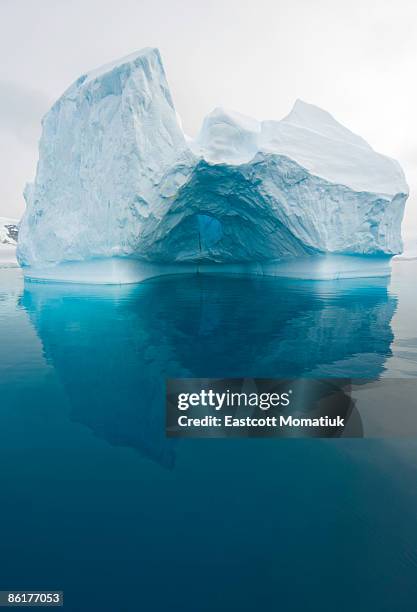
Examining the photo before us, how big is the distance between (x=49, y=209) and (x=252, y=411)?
1764 centimetres

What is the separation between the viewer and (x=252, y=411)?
299 cm

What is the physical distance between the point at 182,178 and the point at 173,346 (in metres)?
9.79

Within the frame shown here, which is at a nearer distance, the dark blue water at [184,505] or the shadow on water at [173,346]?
the dark blue water at [184,505]

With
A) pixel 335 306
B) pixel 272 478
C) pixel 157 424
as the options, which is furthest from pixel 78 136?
pixel 272 478

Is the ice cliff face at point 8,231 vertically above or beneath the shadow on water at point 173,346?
above

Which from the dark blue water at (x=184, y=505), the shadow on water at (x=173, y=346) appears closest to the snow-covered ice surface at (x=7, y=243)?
the shadow on water at (x=173, y=346)

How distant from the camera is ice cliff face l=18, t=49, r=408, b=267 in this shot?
14094 mm

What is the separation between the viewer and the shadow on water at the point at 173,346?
12.6 feet

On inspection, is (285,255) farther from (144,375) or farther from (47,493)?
(47,493)

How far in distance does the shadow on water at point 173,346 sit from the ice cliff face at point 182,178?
204 inches

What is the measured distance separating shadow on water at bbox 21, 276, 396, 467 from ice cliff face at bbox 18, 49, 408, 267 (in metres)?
5.17

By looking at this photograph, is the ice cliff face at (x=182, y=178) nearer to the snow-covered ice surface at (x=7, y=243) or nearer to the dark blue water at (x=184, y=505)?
the dark blue water at (x=184, y=505)

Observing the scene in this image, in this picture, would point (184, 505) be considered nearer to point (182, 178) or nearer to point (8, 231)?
point (182, 178)

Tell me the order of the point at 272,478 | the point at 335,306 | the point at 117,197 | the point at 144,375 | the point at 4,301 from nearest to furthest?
the point at 272,478, the point at 144,375, the point at 335,306, the point at 4,301, the point at 117,197
